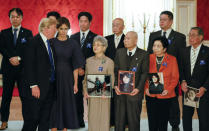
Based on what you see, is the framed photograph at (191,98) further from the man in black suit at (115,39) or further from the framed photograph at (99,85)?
the man in black suit at (115,39)

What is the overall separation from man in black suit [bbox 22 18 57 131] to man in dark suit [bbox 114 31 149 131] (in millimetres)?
943

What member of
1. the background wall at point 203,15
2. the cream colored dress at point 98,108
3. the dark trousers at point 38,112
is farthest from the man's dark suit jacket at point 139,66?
the background wall at point 203,15

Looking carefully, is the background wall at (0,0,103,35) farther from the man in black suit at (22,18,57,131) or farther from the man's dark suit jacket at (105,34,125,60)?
the man in black suit at (22,18,57,131)

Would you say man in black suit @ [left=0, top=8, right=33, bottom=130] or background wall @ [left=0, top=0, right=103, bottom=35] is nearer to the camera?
man in black suit @ [left=0, top=8, right=33, bottom=130]

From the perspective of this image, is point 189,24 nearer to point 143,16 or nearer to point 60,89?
point 143,16

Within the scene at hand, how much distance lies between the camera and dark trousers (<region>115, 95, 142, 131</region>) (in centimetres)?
339

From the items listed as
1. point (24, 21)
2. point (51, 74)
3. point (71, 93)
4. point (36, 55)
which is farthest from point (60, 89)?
point (24, 21)

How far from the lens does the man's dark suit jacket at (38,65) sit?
293 cm

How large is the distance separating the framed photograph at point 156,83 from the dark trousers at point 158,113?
117 mm

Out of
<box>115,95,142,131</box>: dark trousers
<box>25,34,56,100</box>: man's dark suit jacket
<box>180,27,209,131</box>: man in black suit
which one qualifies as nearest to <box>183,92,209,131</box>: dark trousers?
<box>180,27,209,131</box>: man in black suit

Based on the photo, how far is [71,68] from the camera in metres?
3.60

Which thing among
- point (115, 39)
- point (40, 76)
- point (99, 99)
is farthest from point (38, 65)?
point (115, 39)

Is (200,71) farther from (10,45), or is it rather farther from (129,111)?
(10,45)

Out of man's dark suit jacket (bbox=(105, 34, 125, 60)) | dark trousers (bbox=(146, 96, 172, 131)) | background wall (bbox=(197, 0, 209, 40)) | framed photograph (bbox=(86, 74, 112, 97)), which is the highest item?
background wall (bbox=(197, 0, 209, 40))
